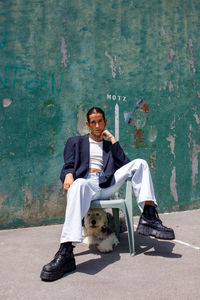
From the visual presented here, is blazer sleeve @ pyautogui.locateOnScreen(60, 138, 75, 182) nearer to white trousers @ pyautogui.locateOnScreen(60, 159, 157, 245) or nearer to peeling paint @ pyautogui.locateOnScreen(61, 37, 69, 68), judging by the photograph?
white trousers @ pyautogui.locateOnScreen(60, 159, 157, 245)

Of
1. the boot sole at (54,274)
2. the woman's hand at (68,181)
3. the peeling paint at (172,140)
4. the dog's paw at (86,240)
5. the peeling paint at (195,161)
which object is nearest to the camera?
the boot sole at (54,274)

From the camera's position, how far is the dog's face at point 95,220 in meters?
3.29

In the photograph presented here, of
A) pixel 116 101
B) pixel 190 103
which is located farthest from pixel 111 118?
pixel 190 103

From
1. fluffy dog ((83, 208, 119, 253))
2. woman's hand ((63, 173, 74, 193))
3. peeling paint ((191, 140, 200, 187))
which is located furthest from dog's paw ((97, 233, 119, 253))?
peeling paint ((191, 140, 200, 187))

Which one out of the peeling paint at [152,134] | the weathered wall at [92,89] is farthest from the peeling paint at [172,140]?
the peeling paint at [152,134]

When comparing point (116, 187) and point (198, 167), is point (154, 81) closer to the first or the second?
point (198, 167)

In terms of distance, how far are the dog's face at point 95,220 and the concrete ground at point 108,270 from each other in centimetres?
24

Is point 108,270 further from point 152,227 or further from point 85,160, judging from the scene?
point 85,160

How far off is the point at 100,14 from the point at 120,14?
324 mm

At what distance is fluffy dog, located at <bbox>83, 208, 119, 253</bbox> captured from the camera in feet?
10.7

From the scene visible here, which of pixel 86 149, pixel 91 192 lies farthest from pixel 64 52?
pixel 91 192

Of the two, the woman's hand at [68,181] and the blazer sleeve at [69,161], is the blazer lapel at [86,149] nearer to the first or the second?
the blazer sleeve at [69,161]

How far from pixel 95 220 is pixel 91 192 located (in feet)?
1.47

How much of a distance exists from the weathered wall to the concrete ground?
0.88m
